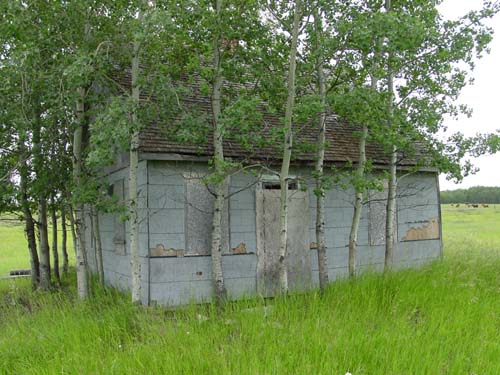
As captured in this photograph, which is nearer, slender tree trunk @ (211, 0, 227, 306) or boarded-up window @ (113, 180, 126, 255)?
slender tree trunk @ (211, 0, 227, 306)

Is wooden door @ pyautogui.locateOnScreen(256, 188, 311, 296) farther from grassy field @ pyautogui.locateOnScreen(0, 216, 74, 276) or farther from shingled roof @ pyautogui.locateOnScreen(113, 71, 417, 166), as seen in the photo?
grassy field @ pyautogui.locateOnScreen(0, 216, 74, 276)

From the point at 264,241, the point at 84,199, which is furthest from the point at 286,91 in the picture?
the point at 84,199

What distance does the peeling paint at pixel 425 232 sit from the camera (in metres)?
13.4

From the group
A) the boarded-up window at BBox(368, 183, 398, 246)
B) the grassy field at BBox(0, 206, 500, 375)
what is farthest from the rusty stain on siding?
the boarded-up window at BBox(368, 183, 398, 246)

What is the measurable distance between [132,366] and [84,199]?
404 centimetres

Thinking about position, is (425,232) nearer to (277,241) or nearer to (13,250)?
(277,241)

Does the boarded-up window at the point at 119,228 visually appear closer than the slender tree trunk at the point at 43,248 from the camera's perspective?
Yes

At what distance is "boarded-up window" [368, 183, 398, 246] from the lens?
12.6 meters

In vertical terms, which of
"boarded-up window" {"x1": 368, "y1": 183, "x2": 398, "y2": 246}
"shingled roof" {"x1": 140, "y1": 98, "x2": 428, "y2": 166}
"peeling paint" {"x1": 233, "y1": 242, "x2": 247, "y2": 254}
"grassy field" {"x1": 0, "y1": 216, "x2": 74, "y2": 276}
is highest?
"shingled roof" {"x1": 140, "y1": 98, "x2": 428, "y2": 166}

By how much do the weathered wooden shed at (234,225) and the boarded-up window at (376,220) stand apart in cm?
3

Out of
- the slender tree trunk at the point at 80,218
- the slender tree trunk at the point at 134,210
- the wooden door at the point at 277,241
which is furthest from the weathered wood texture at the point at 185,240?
the slender tree trunk at the point at 80,218

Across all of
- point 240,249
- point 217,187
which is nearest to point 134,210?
point 217,187

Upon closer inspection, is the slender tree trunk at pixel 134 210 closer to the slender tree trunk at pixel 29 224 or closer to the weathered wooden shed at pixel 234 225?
the weathered wooden shed at pixel 234 225

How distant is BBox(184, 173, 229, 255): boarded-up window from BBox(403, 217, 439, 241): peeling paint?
589cm
